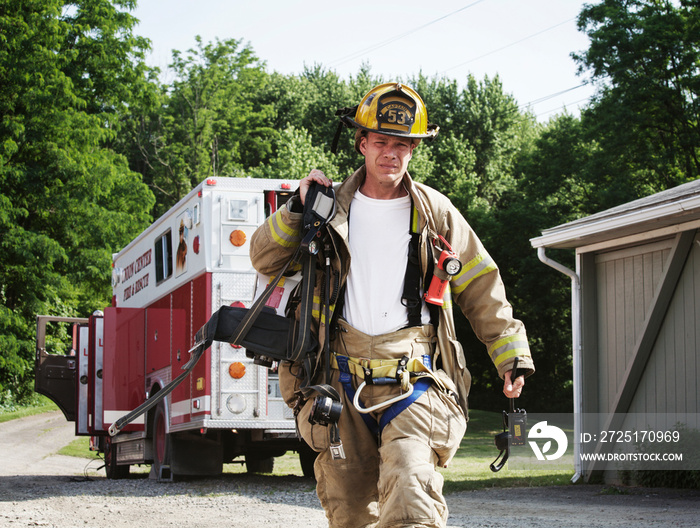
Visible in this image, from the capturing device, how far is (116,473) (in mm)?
13742

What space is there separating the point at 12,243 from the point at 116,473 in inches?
602

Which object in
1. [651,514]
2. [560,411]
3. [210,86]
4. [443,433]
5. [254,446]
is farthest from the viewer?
[210,86]

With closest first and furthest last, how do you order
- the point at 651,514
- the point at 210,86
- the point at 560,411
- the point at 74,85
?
the point at 651,514, the point at 74,85, the point at 560,411, the point at 210,86

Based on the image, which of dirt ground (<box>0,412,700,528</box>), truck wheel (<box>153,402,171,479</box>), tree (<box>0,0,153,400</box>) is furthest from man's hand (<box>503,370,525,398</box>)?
tree (<box>0,0,153,400</box>)

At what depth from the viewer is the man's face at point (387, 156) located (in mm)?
3811

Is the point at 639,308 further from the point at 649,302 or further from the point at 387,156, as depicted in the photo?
the point at 387,156

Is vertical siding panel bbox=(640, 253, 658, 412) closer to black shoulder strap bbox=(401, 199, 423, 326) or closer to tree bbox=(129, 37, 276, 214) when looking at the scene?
black shoulder strap bbox=(401, 199, 423, 326)

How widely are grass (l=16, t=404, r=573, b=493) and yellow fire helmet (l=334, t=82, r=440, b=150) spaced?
7737mm

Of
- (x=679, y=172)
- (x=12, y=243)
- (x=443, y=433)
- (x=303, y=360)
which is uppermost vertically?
(x=679, y=172)

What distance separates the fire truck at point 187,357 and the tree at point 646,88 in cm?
1726

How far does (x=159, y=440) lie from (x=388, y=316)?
8872 mm

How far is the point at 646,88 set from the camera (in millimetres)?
26141

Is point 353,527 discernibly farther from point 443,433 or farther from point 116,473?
point 116,473

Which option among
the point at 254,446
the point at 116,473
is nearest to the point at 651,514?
the point at 254,446
